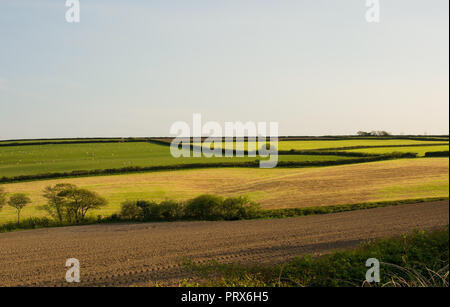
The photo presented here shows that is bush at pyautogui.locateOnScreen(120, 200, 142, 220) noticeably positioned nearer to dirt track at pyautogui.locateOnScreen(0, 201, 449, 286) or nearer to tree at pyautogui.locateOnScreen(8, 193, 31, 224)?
dirt track at pyautogui.locateOnScreen(0, 201, 449, 286)

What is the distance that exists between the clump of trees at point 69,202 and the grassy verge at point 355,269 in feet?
77.8

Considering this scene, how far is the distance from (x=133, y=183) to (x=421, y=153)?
42184mm

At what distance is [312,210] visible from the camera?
33.6 m

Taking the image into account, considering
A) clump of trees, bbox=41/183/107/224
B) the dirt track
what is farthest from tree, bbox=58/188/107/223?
the dirt track

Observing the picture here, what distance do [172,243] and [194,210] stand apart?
11.1 m

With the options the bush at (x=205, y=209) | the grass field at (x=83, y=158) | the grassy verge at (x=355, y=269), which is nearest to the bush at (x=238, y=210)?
the bush at (x=205, y=209)

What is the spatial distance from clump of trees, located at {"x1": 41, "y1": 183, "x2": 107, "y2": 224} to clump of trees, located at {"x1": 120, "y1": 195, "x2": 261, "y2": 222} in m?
2.93

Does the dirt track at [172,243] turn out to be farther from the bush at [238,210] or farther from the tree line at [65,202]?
the tree line at [65,202]

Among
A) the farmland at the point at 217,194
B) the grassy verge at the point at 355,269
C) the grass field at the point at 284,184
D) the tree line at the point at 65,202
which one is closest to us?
the grassy verge at the point at 355,269

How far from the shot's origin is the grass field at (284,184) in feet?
123

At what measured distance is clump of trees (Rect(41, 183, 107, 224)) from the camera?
3334cm

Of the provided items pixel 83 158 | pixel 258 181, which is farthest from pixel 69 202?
pixel 83 158
